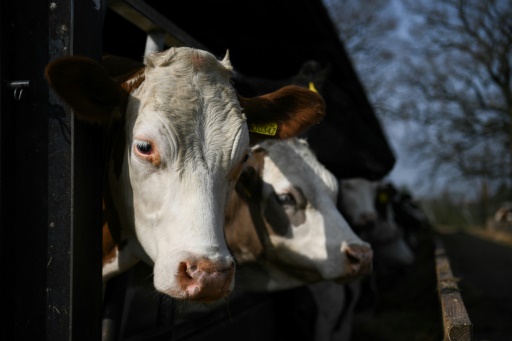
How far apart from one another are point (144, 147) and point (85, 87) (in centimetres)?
30

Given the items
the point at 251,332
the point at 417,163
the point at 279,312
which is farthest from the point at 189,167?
the point at 417,163

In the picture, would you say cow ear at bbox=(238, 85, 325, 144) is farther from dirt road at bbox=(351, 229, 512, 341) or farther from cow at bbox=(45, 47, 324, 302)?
dirt road at bbox=(351, 229, 512, 341)

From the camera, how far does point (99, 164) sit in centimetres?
238

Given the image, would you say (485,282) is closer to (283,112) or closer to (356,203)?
(356,203)

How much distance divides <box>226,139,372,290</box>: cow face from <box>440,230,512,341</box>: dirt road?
80 centimetres

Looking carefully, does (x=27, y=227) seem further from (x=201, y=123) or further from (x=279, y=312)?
(x=279, y=312)

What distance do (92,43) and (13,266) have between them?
855 millimetres

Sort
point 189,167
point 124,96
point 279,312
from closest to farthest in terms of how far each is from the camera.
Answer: point 189,167 < point 124,96 < point 279,312

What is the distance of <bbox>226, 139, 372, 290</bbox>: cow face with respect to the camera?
367 cm

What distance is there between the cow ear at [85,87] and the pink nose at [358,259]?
5.46 feet

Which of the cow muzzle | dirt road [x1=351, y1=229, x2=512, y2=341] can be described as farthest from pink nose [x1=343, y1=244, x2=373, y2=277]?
dirt road [x1=351, y1=229, x2=512, y2=341]

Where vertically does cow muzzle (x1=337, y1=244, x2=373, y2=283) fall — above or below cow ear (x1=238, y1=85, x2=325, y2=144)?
below

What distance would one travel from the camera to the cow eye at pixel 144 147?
7.62ft

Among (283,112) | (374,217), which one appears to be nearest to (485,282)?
(374,217)
